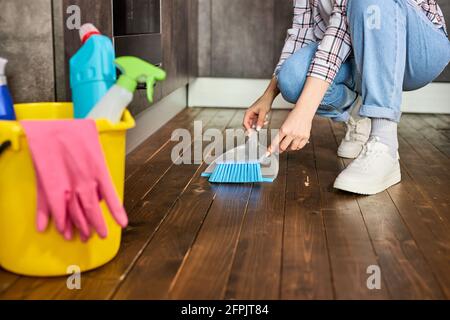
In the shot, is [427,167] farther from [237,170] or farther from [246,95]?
[246,95]

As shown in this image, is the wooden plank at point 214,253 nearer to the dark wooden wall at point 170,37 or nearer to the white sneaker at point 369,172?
the white sneaker at point 369,172

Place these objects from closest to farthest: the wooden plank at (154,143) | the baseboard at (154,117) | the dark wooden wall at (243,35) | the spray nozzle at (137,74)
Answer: the spray nozzle at (137,74) → the wooden plank at (154,143) → the baseboard at (154,117) → the dark wooden wall at (243,35)

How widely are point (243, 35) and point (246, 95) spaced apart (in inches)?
11.1

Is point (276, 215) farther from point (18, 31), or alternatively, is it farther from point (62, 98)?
point (18, 31)

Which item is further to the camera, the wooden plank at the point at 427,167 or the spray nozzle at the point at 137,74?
the wooden plank at the point at 427,167

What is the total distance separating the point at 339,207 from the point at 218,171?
35 cm

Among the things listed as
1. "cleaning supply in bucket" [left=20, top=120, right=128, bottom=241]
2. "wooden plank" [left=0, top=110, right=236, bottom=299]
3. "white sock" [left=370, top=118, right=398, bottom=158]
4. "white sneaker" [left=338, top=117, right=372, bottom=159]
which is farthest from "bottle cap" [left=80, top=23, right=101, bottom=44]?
"white sneaker" [left=338, top=117, right=372, bottom=159]

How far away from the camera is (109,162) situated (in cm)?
98

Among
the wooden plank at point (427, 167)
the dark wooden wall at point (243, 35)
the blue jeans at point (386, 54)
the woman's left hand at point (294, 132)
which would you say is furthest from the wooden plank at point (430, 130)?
the woman's left hand at point (294, 132)

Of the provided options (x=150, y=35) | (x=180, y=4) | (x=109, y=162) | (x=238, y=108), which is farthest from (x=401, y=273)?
(x=238, y=108)

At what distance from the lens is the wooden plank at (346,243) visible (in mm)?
956

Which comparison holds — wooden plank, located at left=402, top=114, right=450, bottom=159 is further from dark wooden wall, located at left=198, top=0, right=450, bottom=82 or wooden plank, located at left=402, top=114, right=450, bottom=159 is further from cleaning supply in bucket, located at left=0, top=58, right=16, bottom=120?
cleaning supply in bucket, located at left=0, top=58, right=16, bottom=120

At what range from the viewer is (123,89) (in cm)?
98

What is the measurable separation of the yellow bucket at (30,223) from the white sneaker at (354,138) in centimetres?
104
